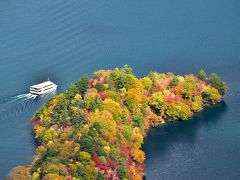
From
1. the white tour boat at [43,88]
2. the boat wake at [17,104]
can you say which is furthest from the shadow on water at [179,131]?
the boat wake at [17,104]

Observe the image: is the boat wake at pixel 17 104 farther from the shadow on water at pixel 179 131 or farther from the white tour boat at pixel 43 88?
the shadow on water at pixel 179 131

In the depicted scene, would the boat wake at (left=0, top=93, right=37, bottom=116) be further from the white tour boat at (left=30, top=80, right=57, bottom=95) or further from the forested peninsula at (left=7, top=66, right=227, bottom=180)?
the forested peninsula at (left=7, top=66, right=227, bottom=180)

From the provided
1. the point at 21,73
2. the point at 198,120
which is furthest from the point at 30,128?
the point at 198,120

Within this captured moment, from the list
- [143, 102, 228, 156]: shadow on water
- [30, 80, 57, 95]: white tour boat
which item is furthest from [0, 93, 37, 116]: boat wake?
[143, 102, 228, 156]: shadow on water

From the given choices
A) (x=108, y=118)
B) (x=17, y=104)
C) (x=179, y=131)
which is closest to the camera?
(x=108, y=118)

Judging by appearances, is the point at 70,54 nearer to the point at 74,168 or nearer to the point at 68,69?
the point at 68,69

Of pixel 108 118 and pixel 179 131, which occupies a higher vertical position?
pixel 179 131

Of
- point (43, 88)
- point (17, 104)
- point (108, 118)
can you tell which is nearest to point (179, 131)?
point (108, 118)

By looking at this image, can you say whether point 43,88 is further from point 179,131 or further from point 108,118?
point 179,131
